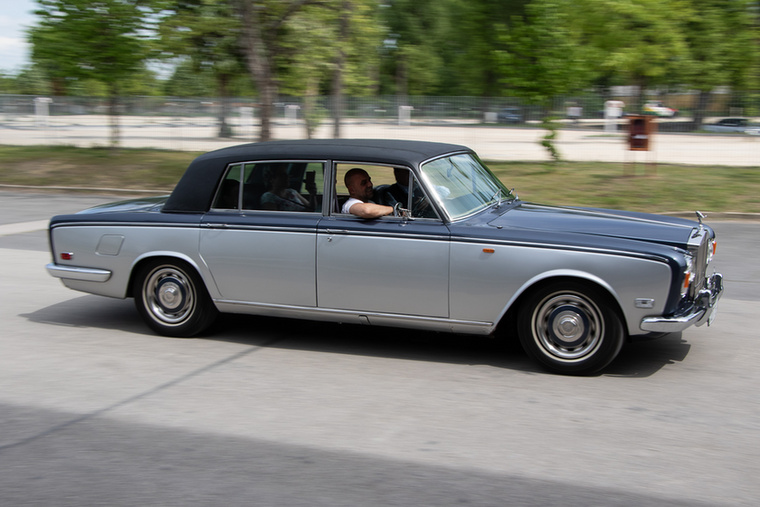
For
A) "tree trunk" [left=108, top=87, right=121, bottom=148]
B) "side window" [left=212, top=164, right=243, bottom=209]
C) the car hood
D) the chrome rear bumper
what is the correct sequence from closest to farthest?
the car hood
"side window" [left=212, top=164, right=243, bottom=209]
the chrome rear bumper
"tree trunk" [left=108, top=87, right=121, bottom=148]

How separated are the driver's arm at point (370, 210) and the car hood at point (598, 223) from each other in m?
0.76

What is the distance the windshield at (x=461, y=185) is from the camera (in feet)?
18.5

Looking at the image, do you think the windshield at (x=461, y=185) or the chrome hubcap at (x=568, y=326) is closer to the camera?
the chrome hubcap at (x=568, y=326)

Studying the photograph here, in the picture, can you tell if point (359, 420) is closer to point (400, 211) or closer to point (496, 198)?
point (400, 211)

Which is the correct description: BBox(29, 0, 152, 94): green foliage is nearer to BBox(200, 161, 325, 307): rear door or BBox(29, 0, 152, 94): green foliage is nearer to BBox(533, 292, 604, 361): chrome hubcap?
BBox(200, 161, 325, 307): rear door

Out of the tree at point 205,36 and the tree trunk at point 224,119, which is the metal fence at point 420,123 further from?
the tree at point 205,36

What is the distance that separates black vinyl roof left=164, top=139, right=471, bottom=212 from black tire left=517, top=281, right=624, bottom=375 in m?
1.37

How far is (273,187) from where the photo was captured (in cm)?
602

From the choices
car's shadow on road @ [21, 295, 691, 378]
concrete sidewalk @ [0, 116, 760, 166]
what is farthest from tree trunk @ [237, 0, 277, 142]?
car's shadow on road @ [21, 295, 691, 378]

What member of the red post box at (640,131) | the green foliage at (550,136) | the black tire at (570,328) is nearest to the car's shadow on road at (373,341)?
the black tire at (570,328)

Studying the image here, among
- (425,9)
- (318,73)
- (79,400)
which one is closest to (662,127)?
(318,73)

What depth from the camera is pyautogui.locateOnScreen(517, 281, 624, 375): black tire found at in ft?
16.9

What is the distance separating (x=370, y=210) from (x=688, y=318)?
2.29 meters

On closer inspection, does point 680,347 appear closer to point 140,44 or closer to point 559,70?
point 559,70
